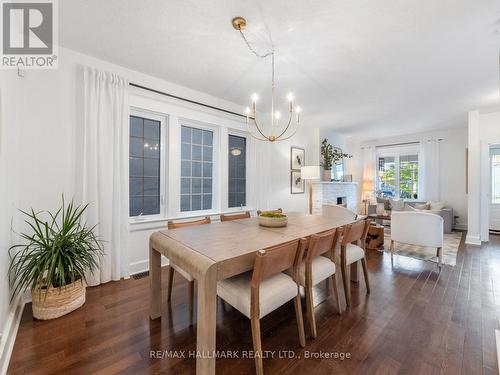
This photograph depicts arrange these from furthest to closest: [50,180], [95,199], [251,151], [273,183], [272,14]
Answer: [273,183] → [251,151] → [95,199] → [50,180] → [272,14]

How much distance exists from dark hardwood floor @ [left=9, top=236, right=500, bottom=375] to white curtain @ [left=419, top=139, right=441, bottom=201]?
4288 mm

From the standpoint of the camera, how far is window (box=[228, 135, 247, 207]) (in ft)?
13.5

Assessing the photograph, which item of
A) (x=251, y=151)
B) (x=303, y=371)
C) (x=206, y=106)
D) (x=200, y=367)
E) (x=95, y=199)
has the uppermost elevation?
(x=206, y=106)

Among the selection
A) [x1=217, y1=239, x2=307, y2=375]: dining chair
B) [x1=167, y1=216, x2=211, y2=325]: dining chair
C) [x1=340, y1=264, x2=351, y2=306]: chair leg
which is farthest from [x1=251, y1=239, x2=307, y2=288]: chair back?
[x1=340, y1=264, x2=351, y2=306]: chair leg

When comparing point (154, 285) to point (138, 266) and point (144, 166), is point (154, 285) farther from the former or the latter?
point (144, 166)

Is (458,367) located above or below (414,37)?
below

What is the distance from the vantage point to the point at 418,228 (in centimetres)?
326

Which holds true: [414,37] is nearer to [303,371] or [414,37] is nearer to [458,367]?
[458,367]

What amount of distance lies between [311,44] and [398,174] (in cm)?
610

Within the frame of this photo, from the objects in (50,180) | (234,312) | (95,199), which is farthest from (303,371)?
Answer: (50,180)

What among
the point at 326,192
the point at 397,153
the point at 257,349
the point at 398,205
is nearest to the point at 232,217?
the point at 257,349

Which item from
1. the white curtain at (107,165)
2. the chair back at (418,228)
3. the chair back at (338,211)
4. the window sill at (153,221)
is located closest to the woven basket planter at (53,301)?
the white curtain at (107,165)

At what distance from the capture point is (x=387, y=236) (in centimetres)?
486

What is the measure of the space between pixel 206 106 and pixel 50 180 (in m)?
2.26
